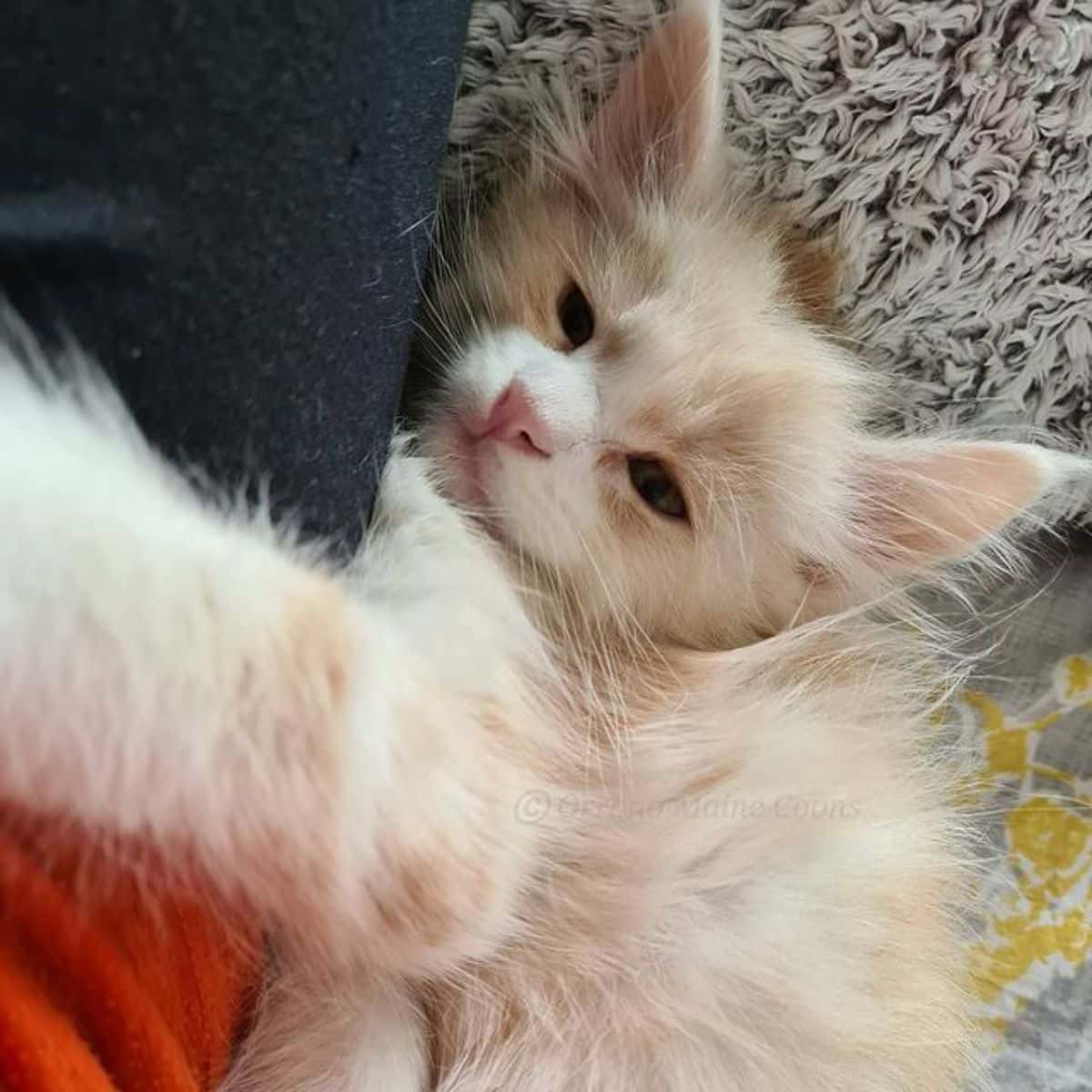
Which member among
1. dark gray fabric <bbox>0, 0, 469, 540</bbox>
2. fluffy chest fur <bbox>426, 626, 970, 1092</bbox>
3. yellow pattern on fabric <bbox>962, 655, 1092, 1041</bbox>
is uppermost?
dark gray fabric <bbox>0, 0, 469, 540</bbox>

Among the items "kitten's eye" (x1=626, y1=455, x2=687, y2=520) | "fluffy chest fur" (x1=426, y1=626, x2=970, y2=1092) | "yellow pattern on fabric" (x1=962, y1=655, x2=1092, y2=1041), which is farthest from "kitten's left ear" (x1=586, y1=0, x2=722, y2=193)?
"yellow pattern on fabric" (x1=962, y1=655, x2=1092, y2=1041)

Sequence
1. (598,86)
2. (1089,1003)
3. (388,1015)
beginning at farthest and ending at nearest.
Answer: (1089,1003) → (598,86) → (388,1015)

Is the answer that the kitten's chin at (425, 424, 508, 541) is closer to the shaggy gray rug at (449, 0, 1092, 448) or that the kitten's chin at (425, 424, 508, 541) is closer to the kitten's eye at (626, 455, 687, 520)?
the kitten's eye at (626, 455, 687, 520)

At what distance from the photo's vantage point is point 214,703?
616mm

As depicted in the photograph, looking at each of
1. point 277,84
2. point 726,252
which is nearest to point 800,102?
point 726,252

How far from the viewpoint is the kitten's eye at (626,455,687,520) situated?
1.09m

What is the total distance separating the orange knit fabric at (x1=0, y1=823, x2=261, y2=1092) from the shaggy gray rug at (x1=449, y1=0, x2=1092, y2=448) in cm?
75

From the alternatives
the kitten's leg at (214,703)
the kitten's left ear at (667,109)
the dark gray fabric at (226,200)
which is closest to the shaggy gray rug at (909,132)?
the kitten's left ear at (667,109)

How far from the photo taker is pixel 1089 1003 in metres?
1.31

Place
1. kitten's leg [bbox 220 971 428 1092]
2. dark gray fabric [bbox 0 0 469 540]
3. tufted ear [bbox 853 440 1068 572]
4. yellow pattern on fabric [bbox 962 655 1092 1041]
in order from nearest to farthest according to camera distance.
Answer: dark gray fabric [bbox 0 0 469 540], kitten's leg [bbox 220 971 428 1092], tufted ear [bbox 853 440 1068 572], yellow pattern on fabric [bbox 962 655 1092 1041]

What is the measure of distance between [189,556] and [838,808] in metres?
0.66

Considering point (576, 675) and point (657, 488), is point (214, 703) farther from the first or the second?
point (657, 488)

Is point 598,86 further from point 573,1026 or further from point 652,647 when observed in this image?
point 573,1026

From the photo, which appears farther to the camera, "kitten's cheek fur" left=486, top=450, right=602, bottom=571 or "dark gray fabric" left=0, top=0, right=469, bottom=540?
"kitten's cheek fur" left=486, top=450, right=602, bottom=571
